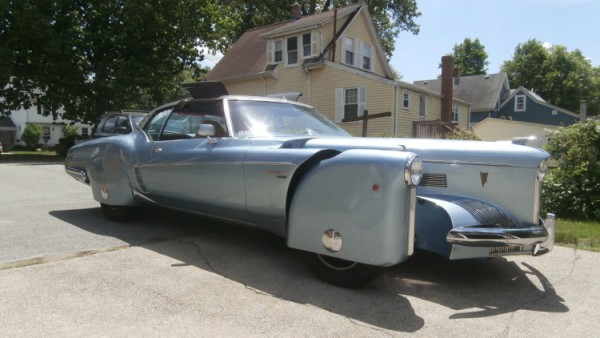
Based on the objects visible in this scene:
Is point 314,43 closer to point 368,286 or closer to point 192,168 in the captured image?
point 192,168

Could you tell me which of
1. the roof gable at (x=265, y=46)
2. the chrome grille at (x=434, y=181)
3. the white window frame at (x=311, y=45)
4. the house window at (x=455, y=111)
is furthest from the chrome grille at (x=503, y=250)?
the house window at (x=455, y=111)

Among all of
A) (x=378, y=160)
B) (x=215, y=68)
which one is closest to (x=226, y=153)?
(x=378, y=160)

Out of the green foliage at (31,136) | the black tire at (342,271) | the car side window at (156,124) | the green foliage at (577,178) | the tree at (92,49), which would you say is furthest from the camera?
the green foliage at (31,136)

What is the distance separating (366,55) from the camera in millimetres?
23656

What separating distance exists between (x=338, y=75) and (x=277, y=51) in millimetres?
4168

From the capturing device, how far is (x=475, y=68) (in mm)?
59094

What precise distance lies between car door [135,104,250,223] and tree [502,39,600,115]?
180ft

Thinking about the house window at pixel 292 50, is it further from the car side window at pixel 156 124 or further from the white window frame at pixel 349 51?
the car side window at pixel 156 124

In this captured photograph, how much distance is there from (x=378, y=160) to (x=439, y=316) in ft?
3.84

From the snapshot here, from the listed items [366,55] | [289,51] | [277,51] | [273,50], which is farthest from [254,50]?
[366,55]

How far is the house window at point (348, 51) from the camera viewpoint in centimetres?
2234

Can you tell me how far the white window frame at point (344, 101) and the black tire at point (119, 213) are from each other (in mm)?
15705

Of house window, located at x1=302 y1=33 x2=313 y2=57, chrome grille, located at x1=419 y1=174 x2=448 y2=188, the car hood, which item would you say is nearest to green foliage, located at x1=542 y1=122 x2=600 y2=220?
the car hood

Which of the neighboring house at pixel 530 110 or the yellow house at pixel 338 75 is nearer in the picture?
the yellow house at pixel 338 75
